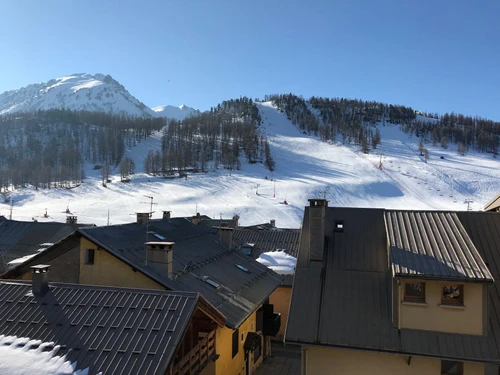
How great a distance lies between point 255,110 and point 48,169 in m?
95.7

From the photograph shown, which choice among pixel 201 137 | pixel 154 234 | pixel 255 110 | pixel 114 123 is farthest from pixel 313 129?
pixel 154 234

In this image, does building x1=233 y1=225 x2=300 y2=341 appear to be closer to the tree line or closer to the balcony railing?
the balcony railing

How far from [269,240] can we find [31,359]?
2252cm

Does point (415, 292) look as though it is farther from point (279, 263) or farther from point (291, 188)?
point (291, 188)

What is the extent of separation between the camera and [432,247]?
1223cm

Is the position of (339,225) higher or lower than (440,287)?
higher

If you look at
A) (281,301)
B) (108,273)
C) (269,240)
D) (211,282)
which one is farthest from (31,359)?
(269,240)

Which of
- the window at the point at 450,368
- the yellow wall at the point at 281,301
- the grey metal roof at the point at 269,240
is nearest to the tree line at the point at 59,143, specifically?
the grey metal roof at the point at 269,240

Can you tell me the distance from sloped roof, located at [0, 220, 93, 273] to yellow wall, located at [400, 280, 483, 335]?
22.4 metres

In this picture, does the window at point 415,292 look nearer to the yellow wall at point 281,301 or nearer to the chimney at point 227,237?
the yellow wall at point 281,301

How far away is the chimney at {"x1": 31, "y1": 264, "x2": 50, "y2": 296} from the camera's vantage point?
34.7ft

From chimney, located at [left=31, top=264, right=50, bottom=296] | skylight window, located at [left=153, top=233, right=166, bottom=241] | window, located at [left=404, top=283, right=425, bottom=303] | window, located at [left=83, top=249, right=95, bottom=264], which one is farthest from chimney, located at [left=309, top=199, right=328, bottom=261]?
window, located at [left=83, top=249, right=95, bottom=264]

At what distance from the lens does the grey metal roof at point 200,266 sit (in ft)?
48.2

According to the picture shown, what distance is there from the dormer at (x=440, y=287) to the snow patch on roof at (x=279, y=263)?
36.0ft
